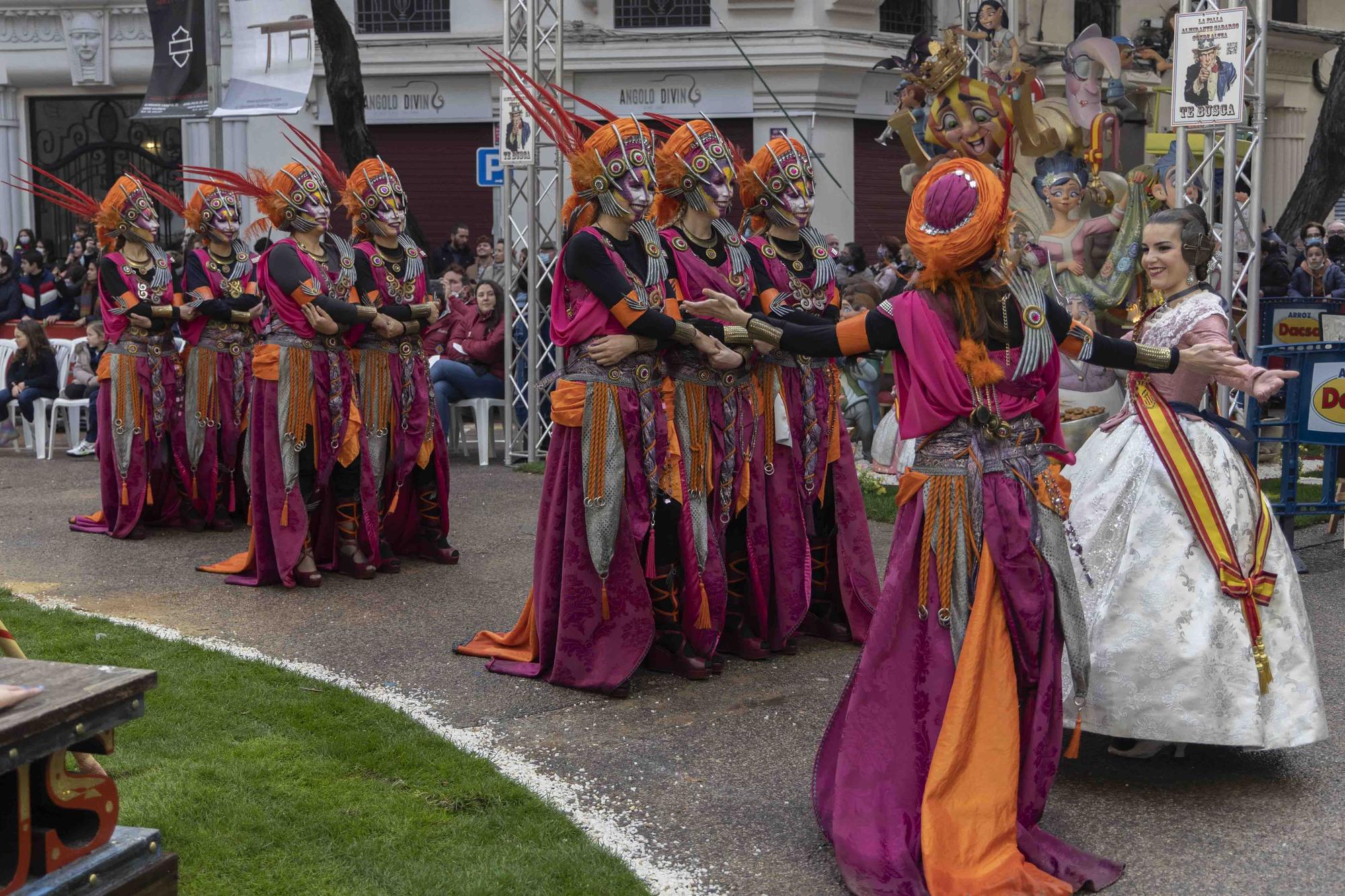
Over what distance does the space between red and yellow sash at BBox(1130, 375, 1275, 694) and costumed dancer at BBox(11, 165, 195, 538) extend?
6286mm

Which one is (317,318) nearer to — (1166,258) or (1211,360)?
(1166,258)

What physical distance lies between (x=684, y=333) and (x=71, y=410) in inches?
354

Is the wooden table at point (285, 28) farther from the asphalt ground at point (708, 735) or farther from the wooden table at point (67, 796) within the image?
the wooden table at point (67, 796)

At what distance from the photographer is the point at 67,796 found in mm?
3238

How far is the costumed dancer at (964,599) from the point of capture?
3.82 meters

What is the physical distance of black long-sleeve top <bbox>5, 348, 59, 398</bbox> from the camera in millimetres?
13102

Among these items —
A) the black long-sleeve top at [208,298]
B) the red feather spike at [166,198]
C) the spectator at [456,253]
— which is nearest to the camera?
the black long-sleeve top at [208,298]

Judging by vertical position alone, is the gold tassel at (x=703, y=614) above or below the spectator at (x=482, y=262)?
below

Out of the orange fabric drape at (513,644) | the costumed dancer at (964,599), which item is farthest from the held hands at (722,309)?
the orange fabric drape at (513,644)

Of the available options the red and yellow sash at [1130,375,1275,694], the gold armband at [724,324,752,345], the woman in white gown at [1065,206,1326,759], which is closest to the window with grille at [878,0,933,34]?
the gold armband at [724,324,752,345]

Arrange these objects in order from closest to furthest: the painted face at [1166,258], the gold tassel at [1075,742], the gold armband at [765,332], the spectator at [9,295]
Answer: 1. the gold tassel at [1075,742]
2. the gold armband at [765,332]
3. the painted face at [1166,258]
4. the spectator at [9,295]

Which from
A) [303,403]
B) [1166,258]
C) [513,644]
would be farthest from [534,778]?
[303,403]

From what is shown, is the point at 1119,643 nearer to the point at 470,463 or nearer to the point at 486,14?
the point at 470,463

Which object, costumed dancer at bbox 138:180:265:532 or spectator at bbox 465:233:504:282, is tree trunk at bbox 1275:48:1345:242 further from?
costumed dancer at bbox 138:180:265:532
